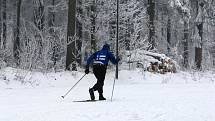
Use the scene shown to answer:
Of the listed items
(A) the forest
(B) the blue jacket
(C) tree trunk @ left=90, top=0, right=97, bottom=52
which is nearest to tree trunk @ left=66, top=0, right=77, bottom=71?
(A) the forest

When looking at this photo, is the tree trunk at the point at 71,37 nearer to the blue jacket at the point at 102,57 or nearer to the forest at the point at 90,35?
the forest at the point at 90,35

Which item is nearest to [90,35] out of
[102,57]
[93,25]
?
[93,25]

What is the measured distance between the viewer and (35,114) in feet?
34.0

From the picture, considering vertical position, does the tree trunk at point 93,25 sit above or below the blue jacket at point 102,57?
above

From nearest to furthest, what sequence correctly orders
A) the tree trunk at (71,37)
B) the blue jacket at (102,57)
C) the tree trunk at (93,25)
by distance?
the blue jacket at (102,57) → the tree trunk at (71,37) → the tree trunk at (93,25)

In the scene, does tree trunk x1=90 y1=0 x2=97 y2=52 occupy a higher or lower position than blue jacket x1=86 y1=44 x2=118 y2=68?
higher

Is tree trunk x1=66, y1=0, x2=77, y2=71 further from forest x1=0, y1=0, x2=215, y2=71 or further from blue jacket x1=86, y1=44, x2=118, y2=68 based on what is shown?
blue jacket x1=86, y1=44, x2=118, y2=68

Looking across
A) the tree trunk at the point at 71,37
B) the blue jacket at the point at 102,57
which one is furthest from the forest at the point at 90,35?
the blue jacket at the point at 102,57

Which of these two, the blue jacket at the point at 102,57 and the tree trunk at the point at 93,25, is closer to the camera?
the blue jacket at the point at 102,57

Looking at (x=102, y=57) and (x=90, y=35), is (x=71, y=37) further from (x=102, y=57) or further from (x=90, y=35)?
(x=102, y=57)

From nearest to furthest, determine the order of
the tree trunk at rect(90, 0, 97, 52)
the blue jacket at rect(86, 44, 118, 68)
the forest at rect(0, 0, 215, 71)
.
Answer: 1. the blue jacket at rect(86, 44, 118, 68)
2. the forest at rect(0, 0, 215, 71)
3. the tree trunk at rect(90, 0, 97, 52)

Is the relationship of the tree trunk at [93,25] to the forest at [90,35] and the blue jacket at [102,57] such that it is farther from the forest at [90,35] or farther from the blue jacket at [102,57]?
the blue jacket at [102,57]

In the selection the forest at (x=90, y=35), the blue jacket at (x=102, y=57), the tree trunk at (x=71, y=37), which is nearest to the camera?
the blue jacket at (x=102, y=57)

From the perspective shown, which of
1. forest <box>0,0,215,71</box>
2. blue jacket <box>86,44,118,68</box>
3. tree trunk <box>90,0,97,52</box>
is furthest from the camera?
tree trunk <box>90,0,97,52</box>
